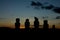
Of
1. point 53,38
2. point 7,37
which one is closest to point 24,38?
point 7,37

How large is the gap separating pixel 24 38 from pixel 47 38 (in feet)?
27.6

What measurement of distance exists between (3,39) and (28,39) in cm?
918

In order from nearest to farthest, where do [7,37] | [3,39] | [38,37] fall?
[3,39]
[7,37]
[38,37]

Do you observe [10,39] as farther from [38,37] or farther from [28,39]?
[38,37]

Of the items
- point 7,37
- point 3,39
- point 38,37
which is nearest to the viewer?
point 3,39

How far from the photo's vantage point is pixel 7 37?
68.8m

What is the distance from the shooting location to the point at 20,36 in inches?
2859

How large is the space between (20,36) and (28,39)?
4.66m

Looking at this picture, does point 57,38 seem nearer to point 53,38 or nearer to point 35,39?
point 53,38

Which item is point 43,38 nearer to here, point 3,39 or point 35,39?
point 35,39

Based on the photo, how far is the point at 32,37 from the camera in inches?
2869

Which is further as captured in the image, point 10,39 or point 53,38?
point 53,38

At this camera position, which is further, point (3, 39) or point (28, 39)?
point (28, 39)

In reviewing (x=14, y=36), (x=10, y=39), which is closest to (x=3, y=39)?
(x=10, y=39)
